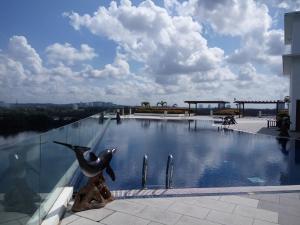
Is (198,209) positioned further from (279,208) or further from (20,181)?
(20,181)

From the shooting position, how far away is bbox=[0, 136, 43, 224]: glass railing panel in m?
3.75

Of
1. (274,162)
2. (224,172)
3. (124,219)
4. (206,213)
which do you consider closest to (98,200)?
(124,219)

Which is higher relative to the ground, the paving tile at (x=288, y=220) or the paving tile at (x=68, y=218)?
the paving tile at (x=68, y=218)

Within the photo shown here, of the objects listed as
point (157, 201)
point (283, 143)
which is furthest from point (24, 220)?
point (283, 143)

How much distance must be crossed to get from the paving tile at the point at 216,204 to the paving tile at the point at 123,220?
5.03 ft

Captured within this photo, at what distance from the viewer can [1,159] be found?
3549mm

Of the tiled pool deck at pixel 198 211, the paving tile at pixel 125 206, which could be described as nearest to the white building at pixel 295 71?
the tiled pool deck at pixel 198 211

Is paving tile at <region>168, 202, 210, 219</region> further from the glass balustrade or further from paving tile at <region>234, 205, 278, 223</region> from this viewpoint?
the glass balustrade

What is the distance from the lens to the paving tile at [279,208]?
630 centimetres

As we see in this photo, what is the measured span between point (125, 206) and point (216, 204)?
1.91 metres

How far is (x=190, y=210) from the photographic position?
626 centimetres

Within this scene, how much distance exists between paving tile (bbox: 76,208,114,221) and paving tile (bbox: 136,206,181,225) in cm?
62

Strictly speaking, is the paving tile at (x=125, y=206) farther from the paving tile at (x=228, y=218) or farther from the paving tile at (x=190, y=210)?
the paving tile at (x=228, y=218)

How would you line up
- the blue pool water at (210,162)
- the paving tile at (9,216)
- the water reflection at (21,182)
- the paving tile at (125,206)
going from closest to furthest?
the paving tile at (9,216) → the water reflection at (21,182) → the paving tile at (125,206) → the blue pool water at (210,162)
